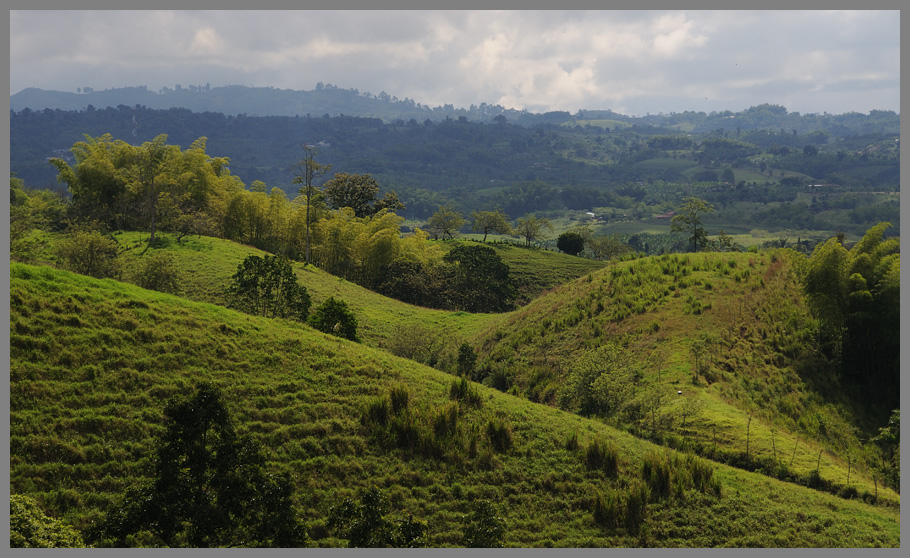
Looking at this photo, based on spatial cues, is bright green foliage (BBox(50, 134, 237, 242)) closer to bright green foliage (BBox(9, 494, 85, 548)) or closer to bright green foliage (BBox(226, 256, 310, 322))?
bright green foliage (BBox(226, 256, 310, 322))

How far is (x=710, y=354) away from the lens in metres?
25.2

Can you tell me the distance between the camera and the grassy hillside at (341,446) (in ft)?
40.0

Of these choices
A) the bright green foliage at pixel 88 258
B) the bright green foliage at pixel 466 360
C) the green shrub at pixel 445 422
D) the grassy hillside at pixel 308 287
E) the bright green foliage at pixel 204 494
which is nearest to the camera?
the bright green foliage at pixel 204 494

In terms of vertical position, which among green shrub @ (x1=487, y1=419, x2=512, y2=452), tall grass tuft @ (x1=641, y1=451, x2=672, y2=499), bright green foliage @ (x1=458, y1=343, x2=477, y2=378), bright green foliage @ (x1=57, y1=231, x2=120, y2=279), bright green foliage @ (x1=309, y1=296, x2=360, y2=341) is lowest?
bright green foliage @ (x1=458, y1=343, x2=477, y2=378)

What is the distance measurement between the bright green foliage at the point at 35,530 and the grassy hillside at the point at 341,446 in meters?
0.73

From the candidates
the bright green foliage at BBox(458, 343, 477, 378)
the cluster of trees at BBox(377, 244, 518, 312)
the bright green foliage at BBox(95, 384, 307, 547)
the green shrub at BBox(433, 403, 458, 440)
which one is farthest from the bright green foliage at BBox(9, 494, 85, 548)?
the cluster of trees at BBox(377, 244, 518, 312)

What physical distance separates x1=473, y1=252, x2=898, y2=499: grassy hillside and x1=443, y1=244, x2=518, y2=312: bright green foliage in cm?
1421

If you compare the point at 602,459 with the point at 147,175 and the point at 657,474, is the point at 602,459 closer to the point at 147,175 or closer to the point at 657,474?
the point at 657,474

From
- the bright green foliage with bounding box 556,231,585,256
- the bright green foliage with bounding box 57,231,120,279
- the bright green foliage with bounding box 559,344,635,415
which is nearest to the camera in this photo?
the bright green foliage with bounding box 559,344,635,415

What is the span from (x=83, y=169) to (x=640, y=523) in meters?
51.5

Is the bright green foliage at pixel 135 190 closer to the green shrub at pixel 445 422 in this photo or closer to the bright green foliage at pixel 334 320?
the bright green foliage at pixel 334 320

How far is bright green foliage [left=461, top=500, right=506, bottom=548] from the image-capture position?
35.2 ft

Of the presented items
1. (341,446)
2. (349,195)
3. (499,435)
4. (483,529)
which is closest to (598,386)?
(499,435)

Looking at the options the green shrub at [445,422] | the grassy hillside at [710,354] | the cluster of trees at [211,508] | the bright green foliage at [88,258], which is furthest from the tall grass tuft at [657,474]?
the bright green foliage at [88,258]
